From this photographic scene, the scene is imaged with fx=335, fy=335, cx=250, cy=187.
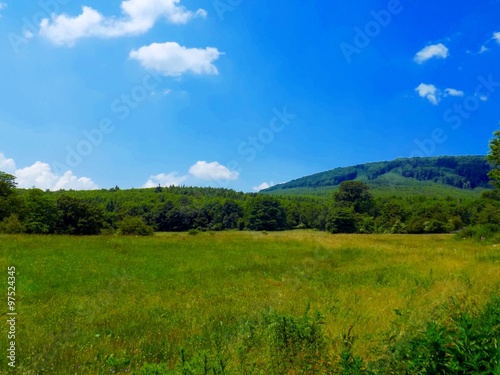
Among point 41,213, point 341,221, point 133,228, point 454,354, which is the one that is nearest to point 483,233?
point 454,354

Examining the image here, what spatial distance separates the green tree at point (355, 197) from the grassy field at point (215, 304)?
408 ft

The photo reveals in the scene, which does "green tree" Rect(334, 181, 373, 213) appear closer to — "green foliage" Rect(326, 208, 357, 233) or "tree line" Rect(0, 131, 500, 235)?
"tree line" Rect(0, 131, 500, 235)

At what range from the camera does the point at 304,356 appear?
472 centimetres

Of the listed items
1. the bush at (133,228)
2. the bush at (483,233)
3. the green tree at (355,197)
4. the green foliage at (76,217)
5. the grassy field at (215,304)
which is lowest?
the grassy field at (215,304)

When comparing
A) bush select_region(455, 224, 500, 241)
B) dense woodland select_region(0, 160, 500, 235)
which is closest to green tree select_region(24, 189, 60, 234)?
dense woodland select_region(0, 160, 500, 235)

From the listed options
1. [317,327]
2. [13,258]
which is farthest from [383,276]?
[13,258]

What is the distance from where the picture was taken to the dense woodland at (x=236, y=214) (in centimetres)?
6888

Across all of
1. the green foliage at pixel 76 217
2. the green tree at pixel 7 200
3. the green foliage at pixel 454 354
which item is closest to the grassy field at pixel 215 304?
the green foliage at pixel 454 354

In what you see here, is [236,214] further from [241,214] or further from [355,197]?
[355,197]

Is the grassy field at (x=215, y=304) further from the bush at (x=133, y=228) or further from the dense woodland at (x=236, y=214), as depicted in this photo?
the dense woodland at (x=236, y=214)

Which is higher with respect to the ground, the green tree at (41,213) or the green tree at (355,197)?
the green tree at (355,197)

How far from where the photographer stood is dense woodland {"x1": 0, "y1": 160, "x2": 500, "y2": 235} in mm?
68875

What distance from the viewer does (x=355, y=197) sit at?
14312 cm

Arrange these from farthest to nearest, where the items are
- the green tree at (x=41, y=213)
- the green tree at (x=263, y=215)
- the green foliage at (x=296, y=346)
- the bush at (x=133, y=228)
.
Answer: the green tree at (x=263, y=215) → the green tree at (x=41, y=213) → the bush at (x=133, y=228) → the green foliage at (x=296, y=346)
